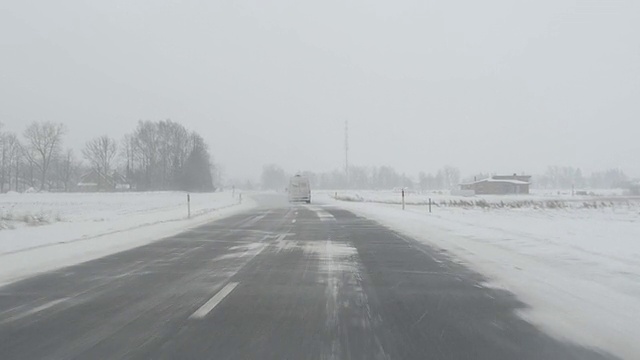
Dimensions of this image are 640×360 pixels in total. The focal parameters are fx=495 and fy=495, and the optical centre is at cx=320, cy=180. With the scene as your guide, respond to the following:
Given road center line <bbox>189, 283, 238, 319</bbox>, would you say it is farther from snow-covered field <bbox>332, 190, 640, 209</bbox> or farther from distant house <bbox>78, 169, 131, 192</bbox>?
distant house <bbox>78, 169, 131, 192</bbox>

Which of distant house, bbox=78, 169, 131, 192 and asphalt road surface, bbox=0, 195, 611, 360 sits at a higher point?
distant house, bbox=78, 169, 131, 192

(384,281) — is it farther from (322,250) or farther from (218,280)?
(322,250)

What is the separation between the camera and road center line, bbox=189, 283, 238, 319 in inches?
251

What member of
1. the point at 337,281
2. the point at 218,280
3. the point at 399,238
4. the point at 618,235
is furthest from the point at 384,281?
the point at 618,235

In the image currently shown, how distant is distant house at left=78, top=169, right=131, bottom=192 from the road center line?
409ft

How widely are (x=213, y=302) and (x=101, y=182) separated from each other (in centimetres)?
13218

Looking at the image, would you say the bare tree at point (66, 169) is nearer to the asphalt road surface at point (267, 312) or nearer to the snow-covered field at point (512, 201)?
the snow-covered field at point (512, 201)

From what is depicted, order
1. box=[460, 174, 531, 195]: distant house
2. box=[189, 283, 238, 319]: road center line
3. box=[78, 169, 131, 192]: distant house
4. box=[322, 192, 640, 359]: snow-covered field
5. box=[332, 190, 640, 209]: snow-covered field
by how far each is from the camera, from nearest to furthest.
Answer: box=[322, 192, 640, 359]: snow-covered field < box=[189, 283, 238, 319]: road center line < box=[332, 190, 640, 209]: snow-covered field < box=[460, 174, 531, 195]: distant house < box=[78, 169, 131, 192]: distant house

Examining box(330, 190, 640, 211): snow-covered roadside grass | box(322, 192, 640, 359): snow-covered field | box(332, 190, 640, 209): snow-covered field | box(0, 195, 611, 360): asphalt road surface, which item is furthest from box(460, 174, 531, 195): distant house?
box(0, 195, 611, 360): asphalt road surface

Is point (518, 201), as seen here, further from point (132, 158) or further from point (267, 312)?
point (132, 158)

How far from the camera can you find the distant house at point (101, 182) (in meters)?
126

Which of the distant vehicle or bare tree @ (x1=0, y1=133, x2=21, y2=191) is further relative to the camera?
bare tree @ (x1=0, y1=133, x2=21, y2=191)

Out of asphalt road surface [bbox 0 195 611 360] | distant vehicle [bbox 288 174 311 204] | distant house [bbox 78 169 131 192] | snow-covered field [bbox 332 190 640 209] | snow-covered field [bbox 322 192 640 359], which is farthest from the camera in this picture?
distant house [bbox 78 169 131 192]

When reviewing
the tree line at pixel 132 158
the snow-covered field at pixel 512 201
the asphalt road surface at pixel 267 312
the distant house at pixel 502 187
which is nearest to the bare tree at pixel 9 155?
the tree line at pixel 132 158
